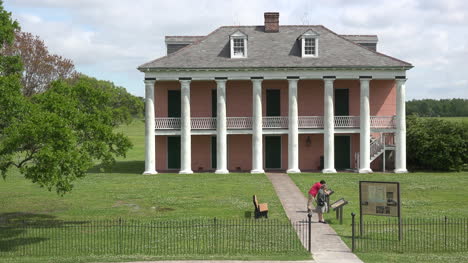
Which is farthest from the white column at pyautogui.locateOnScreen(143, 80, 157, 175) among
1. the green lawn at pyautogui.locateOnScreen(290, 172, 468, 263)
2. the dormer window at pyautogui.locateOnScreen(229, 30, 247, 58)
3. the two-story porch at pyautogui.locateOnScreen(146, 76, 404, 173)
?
the green lawn at pyautogui.locateOnScreen(290, 172, 468, 263)

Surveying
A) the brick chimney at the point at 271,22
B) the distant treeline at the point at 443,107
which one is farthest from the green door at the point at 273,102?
the distant treeline at the point at 443,107

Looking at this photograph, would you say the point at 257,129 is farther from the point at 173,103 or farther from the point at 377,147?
the point at 377,147

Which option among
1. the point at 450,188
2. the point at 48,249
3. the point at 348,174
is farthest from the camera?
the point at 348,174

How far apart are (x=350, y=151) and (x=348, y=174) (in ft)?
14.6

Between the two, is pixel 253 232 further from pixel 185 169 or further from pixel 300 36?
pixel 300 36

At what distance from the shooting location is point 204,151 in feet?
131

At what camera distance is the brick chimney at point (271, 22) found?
133 ft

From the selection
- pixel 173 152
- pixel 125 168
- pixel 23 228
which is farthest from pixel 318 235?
pixel 125 168

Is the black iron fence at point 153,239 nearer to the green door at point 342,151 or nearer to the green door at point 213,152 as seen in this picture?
the green door at point 213,152

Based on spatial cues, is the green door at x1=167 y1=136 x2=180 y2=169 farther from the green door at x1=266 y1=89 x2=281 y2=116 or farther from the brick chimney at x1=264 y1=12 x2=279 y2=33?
the brick chimney at x1=264 y1=12 x2=279 y2=33

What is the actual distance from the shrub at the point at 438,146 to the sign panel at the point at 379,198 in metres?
20.9

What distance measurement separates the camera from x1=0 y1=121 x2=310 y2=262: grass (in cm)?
1835

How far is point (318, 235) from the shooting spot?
18.4 meters

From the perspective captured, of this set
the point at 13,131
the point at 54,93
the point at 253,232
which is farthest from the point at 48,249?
the point at 253,232
